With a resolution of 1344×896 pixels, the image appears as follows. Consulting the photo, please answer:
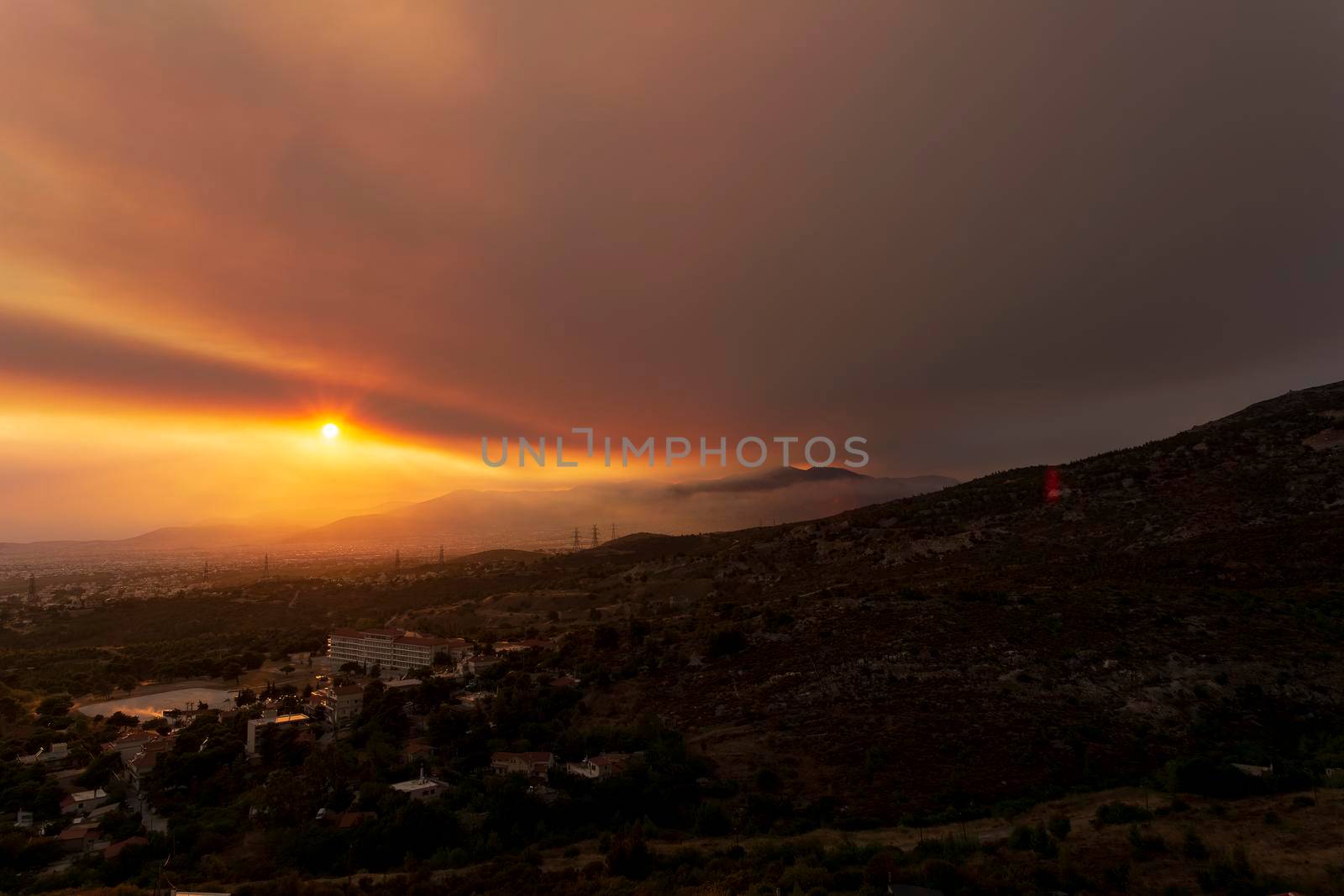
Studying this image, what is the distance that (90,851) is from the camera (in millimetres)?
24859

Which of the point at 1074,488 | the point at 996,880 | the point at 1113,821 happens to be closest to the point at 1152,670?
the point at 1113,821

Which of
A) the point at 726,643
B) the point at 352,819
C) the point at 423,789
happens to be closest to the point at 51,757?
the point at 352,819

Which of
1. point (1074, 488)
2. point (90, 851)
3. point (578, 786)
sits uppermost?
point (1074, 488)

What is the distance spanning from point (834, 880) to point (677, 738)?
13.1 m

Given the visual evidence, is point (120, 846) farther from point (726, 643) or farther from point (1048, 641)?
point (1048, 641)

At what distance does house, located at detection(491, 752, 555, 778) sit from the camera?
26.9 m

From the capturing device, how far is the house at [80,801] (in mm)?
29834

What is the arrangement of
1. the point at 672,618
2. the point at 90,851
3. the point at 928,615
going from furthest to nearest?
the point at 672,618 < the point at 928,615 < the point at 90,851

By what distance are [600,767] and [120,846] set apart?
18086mm

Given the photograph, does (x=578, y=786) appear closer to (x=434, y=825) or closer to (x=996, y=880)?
(x=434, y=825)

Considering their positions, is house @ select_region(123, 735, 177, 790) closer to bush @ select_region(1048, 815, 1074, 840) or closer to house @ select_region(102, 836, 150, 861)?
house @ select_region(102, 836, 150, 861)

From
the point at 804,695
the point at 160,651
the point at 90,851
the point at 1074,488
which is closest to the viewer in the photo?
the point at 90,851

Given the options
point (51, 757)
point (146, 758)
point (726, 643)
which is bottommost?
point (51, 757)

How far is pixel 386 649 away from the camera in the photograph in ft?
191
